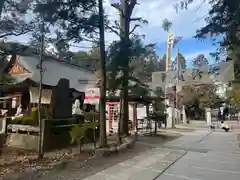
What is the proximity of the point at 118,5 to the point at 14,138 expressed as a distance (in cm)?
803

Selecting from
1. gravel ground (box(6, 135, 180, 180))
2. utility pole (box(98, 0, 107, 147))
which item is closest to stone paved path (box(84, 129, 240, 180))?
gravel ground (box(6, 135, 180, 180))

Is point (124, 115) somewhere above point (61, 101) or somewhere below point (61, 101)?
below

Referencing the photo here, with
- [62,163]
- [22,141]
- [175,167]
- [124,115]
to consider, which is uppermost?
[124,115]

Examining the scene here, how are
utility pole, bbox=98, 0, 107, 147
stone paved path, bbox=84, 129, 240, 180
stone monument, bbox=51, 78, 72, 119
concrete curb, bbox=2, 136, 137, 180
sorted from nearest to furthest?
concrete curb, bbox=2, 136, 137, 180, stone paved path, bbox=84, 129, 240, 180, utility pole, bbox=98, 0, 107, 147, stone monument, bbox=51, 78, 72, 119

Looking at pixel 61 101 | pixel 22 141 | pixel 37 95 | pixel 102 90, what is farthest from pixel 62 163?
pixel 37 95

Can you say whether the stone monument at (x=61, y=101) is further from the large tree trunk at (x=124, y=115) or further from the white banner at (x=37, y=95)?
the white banner at (x=37, y=95)

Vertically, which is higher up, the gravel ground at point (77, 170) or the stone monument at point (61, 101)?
the stone monument at point (61, 101)

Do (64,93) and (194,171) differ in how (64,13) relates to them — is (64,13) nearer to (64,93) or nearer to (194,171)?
(64,93)

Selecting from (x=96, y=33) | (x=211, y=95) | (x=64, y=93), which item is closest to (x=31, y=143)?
(x=64, y=93)

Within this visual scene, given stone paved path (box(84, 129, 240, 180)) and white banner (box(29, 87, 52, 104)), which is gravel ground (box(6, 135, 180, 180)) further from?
white banner (box(29, 87, 52, 104))

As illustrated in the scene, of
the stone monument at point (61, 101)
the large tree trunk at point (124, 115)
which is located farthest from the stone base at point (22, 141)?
the large tree trunk at point (124, 115)

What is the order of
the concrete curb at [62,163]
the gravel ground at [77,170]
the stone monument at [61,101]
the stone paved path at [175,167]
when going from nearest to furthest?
the gravel ground at [77,170] < the concrete curb at [62,163] < the stone paved path at [175,167] < the stone monument at [61,101]

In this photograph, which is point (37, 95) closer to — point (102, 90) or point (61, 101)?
point (61, 101)

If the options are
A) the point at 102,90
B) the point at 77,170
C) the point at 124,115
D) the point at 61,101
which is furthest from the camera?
the point at 124,115
